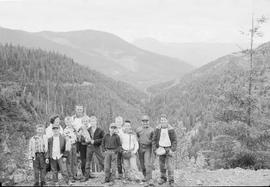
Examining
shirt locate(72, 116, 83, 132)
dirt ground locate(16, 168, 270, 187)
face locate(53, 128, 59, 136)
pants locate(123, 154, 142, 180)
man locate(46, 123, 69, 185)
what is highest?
shirt locate(72, 116, 83, 132)

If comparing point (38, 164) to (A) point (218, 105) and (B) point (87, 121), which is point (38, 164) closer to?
(B) point (87, 121)

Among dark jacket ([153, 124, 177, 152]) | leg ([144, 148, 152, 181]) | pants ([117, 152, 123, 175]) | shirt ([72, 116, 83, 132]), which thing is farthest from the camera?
shirt ([72, 116, 83, 132])

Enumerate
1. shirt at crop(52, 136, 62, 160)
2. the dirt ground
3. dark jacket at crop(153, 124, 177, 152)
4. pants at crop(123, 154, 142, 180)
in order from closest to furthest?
shirt at crop(52, 136, 62, 160) < the dirt ground < dark jacket at crop(153, 124, 177, 152) < pants at crop(123, 154, 142, 180)

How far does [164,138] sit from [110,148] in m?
1.72

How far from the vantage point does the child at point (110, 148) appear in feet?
36.5

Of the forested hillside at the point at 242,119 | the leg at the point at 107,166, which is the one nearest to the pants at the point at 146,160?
the leg at the point at 107,166

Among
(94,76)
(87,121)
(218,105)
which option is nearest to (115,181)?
(87,121)

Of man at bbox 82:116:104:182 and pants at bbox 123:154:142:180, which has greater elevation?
man at bbox 82:116:104:182

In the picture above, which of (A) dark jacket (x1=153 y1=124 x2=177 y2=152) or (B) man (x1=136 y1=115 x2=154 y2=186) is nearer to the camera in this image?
(A) dark jacket (x1=153 y1=124 x2=177 y2=152)

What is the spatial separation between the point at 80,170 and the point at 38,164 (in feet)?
6.89

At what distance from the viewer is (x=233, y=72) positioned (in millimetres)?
16797

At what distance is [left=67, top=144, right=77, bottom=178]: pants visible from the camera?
11.2 m

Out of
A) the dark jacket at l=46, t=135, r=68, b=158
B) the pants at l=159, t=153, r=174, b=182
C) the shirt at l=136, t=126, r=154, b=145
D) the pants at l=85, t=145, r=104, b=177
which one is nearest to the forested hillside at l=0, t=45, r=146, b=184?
the pants at l=85, t=145, r=104, b=177

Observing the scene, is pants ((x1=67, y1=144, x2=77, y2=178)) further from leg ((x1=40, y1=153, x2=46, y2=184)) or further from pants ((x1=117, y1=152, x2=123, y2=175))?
pants ((x1=117, y1=152, x2=123, y2=175))
